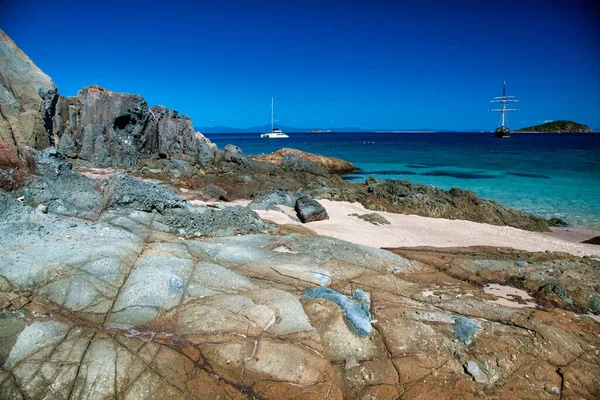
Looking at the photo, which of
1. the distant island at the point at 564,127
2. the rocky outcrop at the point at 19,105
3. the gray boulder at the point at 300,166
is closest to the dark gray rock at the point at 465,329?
the rocky outcrop at the point at 19,105

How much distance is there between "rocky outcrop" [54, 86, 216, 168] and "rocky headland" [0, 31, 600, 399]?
14218 millimetres

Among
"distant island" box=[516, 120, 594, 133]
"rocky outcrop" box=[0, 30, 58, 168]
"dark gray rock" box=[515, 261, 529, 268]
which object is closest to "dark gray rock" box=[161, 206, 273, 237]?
"rocky outcrop" box=[0, 30, 58, 168]

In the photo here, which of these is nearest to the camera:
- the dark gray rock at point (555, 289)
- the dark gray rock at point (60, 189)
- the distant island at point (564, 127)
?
the dark gray rock at point (555, 289)

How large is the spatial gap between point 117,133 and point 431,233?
20.6 metres

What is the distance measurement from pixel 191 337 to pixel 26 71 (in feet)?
39.5

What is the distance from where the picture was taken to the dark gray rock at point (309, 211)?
1241 cm

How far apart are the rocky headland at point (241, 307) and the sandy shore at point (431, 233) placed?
71.3 inches

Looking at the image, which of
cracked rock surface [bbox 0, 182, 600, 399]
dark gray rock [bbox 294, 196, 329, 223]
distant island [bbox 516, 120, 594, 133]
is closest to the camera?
cracked rock surface [bbox 0, 182, 600, 399]

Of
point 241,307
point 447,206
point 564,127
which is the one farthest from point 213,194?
point 564,127

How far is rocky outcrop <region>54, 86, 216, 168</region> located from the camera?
2261cm

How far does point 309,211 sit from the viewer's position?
12.5 m

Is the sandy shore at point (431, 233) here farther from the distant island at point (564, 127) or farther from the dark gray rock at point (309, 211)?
the distant island at point (564, 127)

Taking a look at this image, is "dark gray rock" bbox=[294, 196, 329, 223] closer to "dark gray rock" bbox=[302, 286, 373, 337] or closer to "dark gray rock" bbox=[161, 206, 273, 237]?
"dark gray rock" bbox=[161, 206, 273, 237]

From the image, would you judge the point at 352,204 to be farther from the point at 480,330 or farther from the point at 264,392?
the point at 264,392
